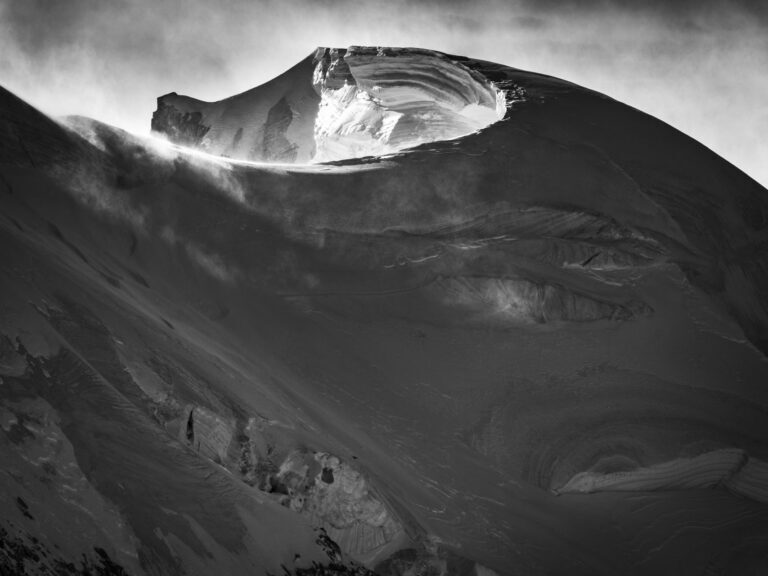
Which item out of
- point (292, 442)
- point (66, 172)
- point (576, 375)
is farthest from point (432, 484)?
point (66, 172)

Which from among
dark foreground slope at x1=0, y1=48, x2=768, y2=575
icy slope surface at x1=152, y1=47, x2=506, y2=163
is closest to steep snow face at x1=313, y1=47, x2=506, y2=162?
icy slope surface at x1=152, y1=47, x2=506, y2=163

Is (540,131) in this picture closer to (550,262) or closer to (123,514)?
(550,262)

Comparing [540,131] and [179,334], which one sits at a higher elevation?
[540,131]

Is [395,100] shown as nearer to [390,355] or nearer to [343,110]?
[343,110]

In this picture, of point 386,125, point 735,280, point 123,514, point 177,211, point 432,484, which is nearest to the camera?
point 123,514

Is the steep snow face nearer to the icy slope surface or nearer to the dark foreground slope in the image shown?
the icy slope surface
